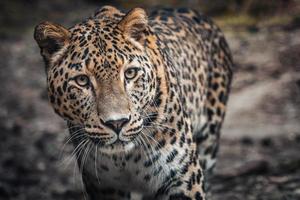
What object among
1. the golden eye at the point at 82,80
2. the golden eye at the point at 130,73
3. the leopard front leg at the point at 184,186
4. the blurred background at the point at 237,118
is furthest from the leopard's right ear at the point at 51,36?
the blurred background at the point at 237,118

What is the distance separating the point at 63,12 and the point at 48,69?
580 inches

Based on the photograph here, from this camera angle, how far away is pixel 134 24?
6.47 m

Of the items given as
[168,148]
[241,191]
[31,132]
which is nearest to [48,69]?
[168,148]

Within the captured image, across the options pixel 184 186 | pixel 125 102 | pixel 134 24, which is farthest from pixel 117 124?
pixel 184 186

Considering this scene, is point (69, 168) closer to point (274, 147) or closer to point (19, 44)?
point (274, 147)

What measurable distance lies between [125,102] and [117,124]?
0.66 ft

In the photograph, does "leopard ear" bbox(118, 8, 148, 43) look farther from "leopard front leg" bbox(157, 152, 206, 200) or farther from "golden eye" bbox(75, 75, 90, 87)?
"leopard front leg" bbox(157, 152, 206, 200)

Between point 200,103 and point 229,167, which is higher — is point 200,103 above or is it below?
above

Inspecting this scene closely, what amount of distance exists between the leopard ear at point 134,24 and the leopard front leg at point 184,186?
1249 millimetres

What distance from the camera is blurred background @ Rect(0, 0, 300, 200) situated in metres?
9.88

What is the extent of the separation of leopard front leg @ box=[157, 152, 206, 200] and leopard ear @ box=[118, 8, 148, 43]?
1.25 m

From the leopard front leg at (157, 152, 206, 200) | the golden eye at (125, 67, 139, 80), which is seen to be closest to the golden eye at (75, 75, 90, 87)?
the golden eye at (125, 67, 139, 80)

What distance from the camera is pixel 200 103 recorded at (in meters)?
8.10

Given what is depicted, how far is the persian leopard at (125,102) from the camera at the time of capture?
6.11 metres
